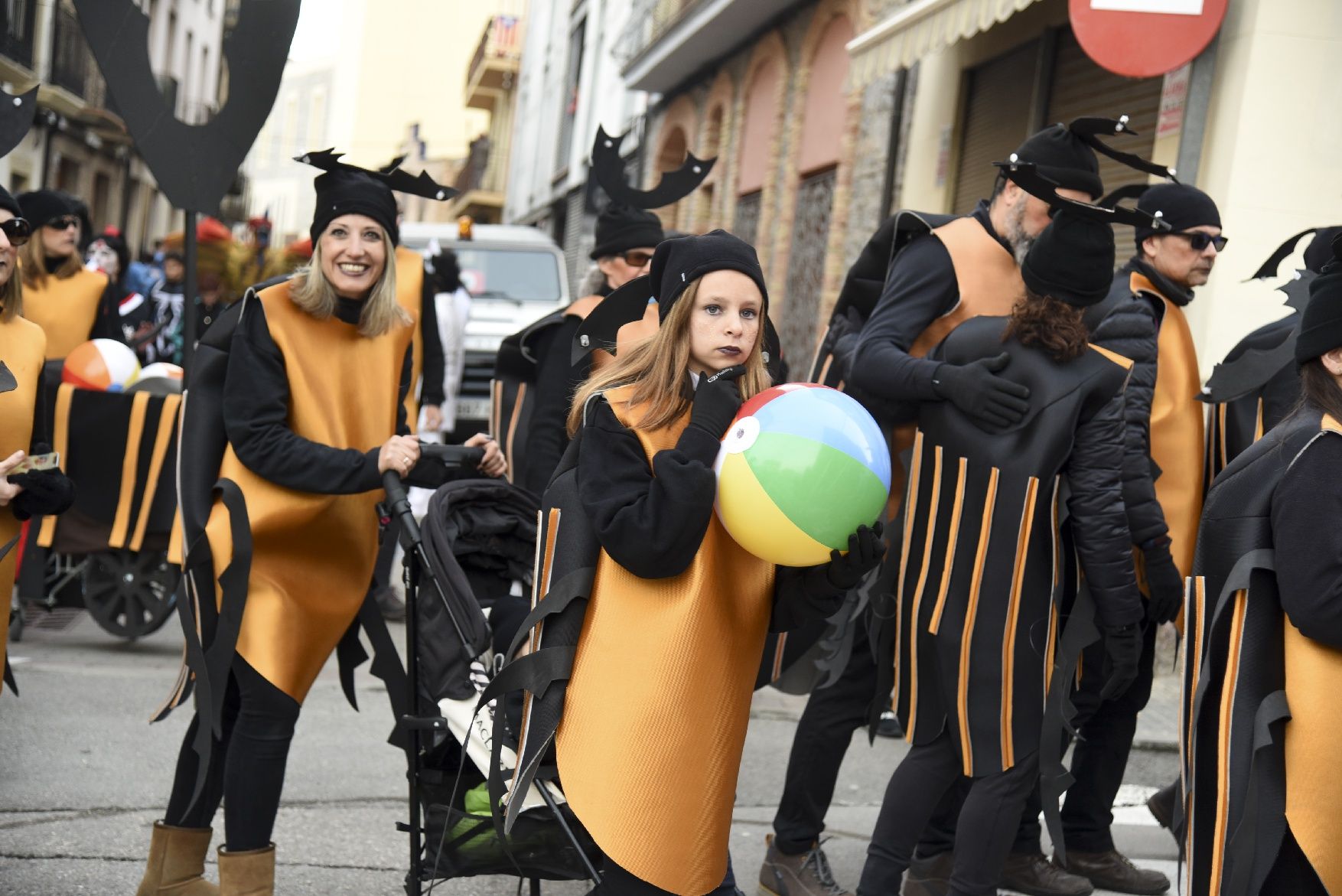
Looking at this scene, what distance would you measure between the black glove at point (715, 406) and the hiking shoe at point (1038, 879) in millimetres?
2395

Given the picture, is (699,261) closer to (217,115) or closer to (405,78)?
(217,115)

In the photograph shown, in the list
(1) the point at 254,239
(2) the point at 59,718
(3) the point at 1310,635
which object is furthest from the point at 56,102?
(3) the point at 1310,635

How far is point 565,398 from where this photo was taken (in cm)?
534

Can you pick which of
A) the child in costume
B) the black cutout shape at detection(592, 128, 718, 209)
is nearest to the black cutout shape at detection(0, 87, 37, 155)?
the child in costume

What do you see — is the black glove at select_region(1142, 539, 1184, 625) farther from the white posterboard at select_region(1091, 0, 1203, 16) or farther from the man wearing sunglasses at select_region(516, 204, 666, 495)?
the white posterboard at select_region(1091, 0, 1203, 16)

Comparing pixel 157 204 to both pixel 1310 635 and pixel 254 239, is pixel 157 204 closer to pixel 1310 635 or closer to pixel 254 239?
pixel 254 239

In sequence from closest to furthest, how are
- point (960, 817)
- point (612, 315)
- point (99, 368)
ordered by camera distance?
1. point (612, 315)
2. point (960, 817)
3. point (99, 368)

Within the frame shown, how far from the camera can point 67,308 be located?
759 cm

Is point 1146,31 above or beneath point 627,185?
above

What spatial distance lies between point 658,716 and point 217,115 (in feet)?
9.67

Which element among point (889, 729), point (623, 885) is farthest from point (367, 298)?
point (889, 729)

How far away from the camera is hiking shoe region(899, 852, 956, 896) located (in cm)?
467

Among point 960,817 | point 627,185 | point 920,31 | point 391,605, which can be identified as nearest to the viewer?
point 960,817

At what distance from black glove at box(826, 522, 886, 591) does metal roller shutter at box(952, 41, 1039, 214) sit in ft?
25.6
